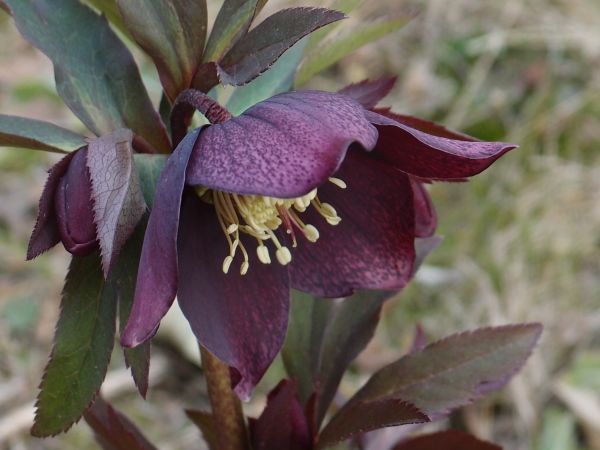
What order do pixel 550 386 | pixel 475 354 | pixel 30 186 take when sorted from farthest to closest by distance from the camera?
pixel 30 186
pixel 550 386
pixel 475 354

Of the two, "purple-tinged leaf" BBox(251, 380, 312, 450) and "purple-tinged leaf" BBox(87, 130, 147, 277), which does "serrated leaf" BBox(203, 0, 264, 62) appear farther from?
"purple-tinged leaf" BBox(251, 380, 312, 450)

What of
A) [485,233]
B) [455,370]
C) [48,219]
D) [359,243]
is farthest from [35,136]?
[485,233]

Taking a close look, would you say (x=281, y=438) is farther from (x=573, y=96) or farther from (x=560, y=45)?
(x=560, y=45)

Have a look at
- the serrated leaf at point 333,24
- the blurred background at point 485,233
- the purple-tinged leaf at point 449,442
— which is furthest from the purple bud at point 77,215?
the blurred background at point 485,233

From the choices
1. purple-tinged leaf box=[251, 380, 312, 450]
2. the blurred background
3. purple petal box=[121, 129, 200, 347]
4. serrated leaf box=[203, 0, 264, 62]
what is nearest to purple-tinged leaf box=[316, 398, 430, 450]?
purple-tinged leaf box=[251, 380, 312, 450]

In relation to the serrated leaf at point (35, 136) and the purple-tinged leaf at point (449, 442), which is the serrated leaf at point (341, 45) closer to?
the serrated leaf at point (35, 136)

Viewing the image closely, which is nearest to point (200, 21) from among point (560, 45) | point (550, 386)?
point (550, 386)
